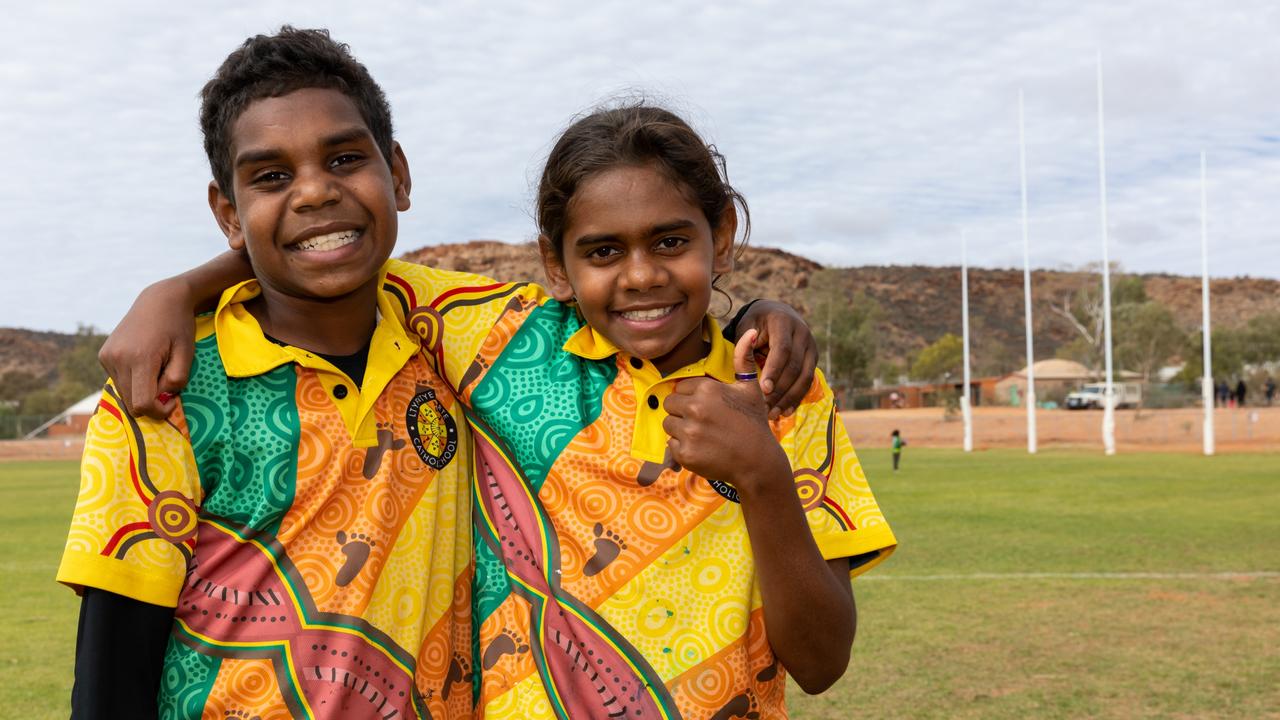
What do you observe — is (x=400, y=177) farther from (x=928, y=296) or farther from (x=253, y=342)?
(x=928, y=296)

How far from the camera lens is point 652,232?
2.32 meters

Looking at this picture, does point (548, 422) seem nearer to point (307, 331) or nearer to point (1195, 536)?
point (307, 331)

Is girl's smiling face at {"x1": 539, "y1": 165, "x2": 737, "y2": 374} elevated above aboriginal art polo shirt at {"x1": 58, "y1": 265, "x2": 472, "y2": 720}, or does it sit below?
above

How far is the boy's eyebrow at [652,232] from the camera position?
232 centimetres

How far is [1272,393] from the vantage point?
180 feet

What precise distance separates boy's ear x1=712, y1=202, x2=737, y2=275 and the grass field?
12.0 feet

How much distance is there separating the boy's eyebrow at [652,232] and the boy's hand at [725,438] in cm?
Result: 35

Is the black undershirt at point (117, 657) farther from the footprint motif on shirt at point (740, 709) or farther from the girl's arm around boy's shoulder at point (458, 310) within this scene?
the footprint motif on shirt at point (740, 709)

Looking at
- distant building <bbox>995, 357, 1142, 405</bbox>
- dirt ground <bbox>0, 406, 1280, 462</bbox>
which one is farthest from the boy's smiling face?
distant building <bbox>995, 357, 1142, 405</bbox>

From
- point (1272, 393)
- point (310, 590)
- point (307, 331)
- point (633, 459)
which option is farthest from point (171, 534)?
point (1272, 393)

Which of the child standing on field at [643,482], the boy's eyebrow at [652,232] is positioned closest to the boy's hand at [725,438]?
the child standing on field at [643,482]

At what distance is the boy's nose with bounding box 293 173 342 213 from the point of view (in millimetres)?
2193

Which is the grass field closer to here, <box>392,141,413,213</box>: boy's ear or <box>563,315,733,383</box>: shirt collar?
<box>563,315,733,383</box>: shirt collar

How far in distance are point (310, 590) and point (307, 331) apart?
498mm
